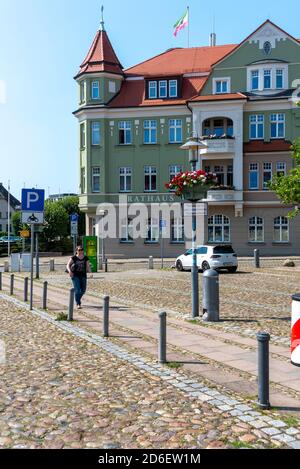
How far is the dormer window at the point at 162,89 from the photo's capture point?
136 ft

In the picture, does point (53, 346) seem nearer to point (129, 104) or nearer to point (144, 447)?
point (144, 447)

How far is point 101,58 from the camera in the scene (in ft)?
138

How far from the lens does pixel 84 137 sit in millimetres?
42375

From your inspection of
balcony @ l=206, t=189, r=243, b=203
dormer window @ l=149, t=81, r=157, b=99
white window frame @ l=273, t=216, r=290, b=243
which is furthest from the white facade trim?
white window frame @ l=273, t=216, r=290, b=243

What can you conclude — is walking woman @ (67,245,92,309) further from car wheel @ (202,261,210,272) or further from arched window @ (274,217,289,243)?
arched window @ (274,217,289,243)

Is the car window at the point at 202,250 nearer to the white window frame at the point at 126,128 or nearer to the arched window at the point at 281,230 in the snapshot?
the arched window at the point at 281,230

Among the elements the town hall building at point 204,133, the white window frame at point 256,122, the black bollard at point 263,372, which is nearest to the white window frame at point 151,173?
the town hall building at point 204,133

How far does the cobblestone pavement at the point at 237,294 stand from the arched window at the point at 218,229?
11.6 metres

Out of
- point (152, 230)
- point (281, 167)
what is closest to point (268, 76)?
point (281, 167)

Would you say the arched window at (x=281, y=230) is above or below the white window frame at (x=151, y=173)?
below

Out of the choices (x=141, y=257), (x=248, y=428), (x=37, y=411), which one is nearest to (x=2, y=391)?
(x=37, y=411)

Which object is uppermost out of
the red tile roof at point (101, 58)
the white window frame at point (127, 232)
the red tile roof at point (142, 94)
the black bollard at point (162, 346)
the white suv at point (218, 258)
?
the red tile roof at point (101, 58)

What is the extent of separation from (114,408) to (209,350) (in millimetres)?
3281
